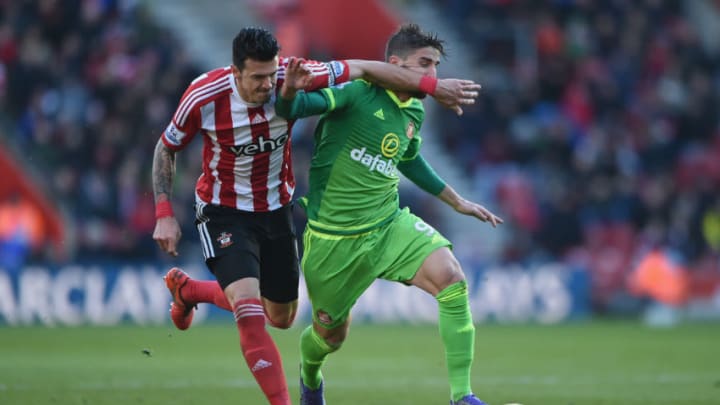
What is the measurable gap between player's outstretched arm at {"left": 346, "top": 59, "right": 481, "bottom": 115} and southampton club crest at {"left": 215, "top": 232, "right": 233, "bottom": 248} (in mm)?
1227

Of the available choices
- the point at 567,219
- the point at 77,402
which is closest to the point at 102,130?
the point at 567,219

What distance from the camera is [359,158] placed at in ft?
25.8

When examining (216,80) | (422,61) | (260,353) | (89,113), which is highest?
(89,113)

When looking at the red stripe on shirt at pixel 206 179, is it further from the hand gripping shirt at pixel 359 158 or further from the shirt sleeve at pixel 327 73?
the shirt sleeve at pixel 327 73

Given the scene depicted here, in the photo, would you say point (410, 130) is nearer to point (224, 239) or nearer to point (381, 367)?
point (224, 239)

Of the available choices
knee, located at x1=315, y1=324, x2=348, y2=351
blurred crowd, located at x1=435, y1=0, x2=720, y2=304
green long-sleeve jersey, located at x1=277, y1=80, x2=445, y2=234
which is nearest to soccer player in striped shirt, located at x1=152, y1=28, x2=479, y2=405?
green long-sleeve jersey, located at x1=277, y1=80, x2=445, y2=234

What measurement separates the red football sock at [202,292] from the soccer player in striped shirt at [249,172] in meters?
0.40

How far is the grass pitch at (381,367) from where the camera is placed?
9.51m

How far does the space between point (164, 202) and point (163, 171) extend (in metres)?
0.25

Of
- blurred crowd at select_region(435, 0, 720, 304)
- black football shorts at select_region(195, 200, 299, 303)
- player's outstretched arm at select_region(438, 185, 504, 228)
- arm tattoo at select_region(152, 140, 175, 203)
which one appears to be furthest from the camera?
blurred crowd at select_region(435, 0, 720, 304)

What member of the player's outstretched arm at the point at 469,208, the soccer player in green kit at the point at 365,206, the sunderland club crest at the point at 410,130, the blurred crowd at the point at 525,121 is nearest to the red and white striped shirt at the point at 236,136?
the soccer player in green kit at the point at 365,206

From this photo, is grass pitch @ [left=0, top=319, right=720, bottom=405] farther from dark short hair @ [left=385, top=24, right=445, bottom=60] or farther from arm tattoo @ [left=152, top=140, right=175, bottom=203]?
dark short hair @ [left=385, top=24, right=445, bottom=60]

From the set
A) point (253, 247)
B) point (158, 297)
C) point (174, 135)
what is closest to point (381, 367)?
point (253, 247)

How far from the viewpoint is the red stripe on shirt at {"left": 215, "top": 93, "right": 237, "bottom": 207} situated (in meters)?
7.69
